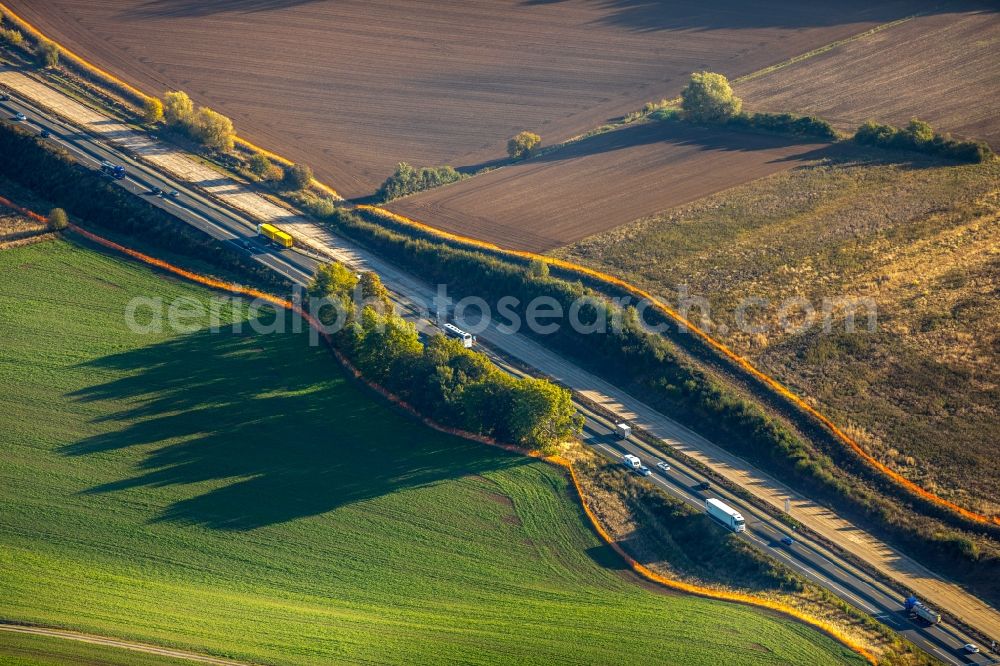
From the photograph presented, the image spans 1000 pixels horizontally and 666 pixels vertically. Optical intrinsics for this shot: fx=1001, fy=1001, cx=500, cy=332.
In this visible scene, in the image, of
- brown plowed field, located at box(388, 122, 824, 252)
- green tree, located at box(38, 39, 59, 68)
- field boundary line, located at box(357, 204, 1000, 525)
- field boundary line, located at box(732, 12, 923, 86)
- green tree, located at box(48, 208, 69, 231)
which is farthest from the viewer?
field boundary line, located at box(732, 12, 923, 86)

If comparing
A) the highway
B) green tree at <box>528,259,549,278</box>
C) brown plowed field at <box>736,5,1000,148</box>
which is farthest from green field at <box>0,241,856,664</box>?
brown plowed field at <box>736,5,1000,148</box>

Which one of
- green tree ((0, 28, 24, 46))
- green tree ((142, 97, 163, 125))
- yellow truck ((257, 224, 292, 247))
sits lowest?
yellow truck ((257, 224, 292, 247))

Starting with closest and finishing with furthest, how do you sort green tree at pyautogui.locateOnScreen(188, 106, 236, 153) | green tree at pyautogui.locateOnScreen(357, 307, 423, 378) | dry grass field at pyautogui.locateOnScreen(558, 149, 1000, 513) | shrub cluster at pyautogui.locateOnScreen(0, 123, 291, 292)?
dry grass field at pyautogui.locateOnScreen(558, 149, 1000, 513)
green tree at pyautogui.locateOnScreen(357, 307, 423, 378)
shrub cluster at pyautogui.locateOnScreen(0, 123, 291, 292)
green tree at pyautogui.locateOnScreen(188, 106, 236, 153)

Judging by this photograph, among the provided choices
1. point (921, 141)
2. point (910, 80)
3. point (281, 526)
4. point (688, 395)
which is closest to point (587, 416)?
point (688, 395)

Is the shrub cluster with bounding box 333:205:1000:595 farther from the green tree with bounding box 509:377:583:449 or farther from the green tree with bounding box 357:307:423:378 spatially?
the green tree with bounding box 357:307:423:378

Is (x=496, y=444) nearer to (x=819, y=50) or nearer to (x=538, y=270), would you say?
(x=538, y=270)

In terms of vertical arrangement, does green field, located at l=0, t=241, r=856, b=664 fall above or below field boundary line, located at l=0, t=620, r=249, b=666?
above
